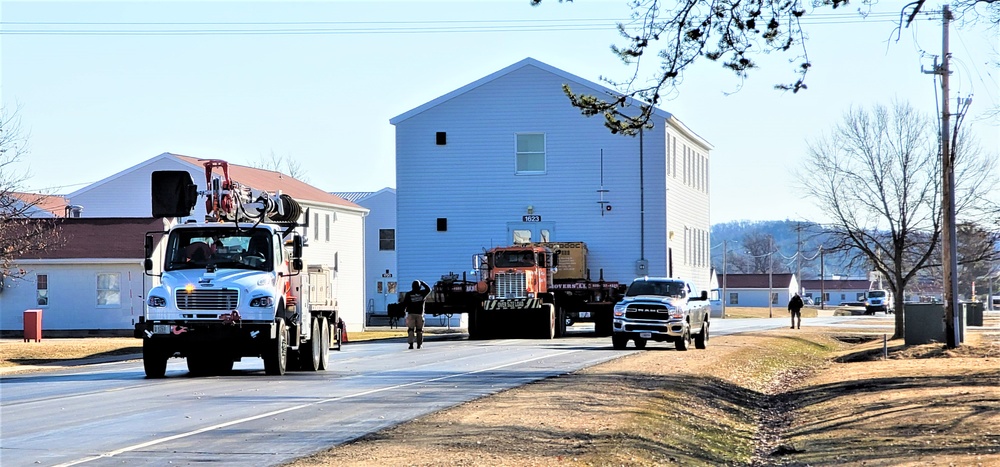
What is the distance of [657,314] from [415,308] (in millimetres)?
7154

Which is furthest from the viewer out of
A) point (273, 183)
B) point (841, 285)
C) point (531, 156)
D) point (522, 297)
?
point (841, 285)

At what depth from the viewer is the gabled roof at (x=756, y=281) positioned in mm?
141750

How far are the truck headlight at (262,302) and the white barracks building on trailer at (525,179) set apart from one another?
96.6 ft

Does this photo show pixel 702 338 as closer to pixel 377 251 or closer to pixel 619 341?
pixel 619 341

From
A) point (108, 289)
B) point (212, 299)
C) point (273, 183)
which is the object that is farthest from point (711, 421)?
point (273, 183)

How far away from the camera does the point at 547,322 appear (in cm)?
4284

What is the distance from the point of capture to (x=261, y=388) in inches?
819

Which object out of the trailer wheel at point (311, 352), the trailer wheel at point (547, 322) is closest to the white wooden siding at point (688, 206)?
the trailer wheel at point (547, 322)

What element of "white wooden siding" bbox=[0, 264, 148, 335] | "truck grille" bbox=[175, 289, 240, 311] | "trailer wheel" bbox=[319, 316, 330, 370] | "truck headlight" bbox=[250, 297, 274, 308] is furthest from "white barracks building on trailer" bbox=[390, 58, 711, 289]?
"truck grille" bbox=[175, 289, 240, 311]

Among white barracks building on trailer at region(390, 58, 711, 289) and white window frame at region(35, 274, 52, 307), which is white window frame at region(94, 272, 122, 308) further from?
white barracks building on trailer at region(390, 58, 711, 289)

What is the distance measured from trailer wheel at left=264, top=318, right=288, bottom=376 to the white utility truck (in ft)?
0.06

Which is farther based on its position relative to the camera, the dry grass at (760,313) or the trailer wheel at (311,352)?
the dry grass at (760,313)

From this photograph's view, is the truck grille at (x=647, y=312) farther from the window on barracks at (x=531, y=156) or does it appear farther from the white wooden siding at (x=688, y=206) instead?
the window on barracks at (x=531, y=156)

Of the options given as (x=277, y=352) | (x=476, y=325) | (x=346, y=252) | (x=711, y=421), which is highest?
(x=346, y=252)
